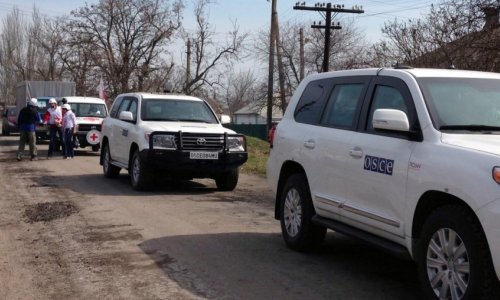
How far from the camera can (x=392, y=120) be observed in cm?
498

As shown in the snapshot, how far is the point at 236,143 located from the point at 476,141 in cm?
759

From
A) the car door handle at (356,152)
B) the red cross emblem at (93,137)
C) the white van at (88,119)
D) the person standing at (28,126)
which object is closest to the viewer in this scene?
the car door handle at (356,152)

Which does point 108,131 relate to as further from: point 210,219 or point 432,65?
point 432,65

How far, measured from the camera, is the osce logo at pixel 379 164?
520 cm

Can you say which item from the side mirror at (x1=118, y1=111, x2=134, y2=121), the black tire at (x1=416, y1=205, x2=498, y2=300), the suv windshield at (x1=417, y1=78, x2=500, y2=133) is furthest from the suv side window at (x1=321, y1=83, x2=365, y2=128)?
the side mirror at (x1=118, y1=111, x2=134, y2=121)

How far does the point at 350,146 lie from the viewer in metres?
5.81

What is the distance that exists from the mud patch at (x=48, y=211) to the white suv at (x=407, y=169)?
12.4ft

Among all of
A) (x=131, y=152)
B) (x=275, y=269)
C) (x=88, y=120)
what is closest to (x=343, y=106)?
(x=275, y=269)

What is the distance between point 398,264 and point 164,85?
3552 cm

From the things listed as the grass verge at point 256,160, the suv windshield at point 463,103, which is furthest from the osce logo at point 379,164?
the grass verge at point 256,160

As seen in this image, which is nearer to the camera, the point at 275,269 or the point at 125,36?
the point at 275,269

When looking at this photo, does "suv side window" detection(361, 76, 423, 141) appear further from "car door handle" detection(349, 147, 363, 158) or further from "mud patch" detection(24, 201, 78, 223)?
"mud patch" detection(24, 201, 78, 223)

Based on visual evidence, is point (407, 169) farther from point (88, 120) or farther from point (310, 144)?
point (88, 120)

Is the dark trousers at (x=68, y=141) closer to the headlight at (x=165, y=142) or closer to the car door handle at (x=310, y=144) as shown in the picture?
the headlight at (x=165, y=142)
